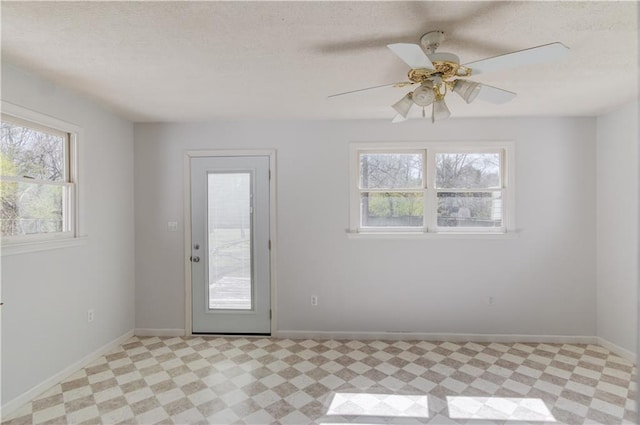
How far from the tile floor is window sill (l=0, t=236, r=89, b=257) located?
3.63 ft

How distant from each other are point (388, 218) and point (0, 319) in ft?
11.0

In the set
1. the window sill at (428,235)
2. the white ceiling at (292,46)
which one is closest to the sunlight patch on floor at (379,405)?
the window sill at (428,235)

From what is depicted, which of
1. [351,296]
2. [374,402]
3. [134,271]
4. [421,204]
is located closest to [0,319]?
[134,271]

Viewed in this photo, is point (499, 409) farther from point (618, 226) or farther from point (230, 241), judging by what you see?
point (230, 241)

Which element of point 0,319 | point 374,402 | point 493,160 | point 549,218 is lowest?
point 374,402

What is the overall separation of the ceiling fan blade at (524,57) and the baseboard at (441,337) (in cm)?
282

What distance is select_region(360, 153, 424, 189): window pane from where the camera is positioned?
3.84 m

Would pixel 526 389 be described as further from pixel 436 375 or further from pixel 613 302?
pixel 613 302

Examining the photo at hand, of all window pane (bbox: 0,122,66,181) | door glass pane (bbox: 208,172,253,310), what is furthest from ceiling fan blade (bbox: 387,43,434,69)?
window pane (bbox: 0,122,66,181)

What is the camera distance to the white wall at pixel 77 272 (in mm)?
2449

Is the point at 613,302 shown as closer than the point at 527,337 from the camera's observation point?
Yes

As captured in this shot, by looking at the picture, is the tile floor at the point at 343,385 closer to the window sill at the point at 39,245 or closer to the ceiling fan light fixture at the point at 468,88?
the window sill at the point at 39,245

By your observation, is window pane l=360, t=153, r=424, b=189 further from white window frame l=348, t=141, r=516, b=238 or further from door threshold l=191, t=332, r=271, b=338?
door threshold l=191, t=332, r=271, b=338

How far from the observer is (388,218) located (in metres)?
3.86
